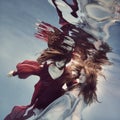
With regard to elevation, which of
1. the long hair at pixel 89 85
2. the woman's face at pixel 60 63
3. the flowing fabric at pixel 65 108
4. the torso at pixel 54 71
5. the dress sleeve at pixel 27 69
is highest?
the dress sleeve at pixel 27 69

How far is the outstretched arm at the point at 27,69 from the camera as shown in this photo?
246 cm

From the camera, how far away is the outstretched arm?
2.46 meters

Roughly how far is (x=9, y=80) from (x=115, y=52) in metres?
0.60

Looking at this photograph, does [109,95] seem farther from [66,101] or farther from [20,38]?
[20,38]

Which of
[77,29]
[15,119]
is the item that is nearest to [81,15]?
[77,29]

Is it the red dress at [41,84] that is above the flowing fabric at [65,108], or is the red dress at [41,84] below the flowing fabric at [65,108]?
above

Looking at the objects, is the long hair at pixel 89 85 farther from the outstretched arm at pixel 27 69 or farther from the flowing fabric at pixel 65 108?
the outstretched arm at pixel 27 69

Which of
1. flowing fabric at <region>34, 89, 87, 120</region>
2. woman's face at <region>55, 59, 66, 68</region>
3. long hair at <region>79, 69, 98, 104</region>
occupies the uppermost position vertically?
woman's face at <region>55, 59, 66, 68</region>

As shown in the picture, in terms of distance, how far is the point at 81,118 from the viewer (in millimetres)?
2455

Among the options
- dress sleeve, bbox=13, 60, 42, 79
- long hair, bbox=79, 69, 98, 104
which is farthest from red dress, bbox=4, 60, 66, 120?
long hair, bbox=79, 69, 98, 104

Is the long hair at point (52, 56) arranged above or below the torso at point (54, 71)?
above

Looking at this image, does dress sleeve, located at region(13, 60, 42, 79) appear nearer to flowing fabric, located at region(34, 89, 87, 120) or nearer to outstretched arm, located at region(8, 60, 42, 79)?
outstretched arm, located at region(8, 60, 42, 79)

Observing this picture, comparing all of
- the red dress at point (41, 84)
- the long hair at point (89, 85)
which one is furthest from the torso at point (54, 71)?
the long hair at point (89, 85)

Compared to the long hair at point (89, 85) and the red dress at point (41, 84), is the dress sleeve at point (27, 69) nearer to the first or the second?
the red dress at point (41, 84)
